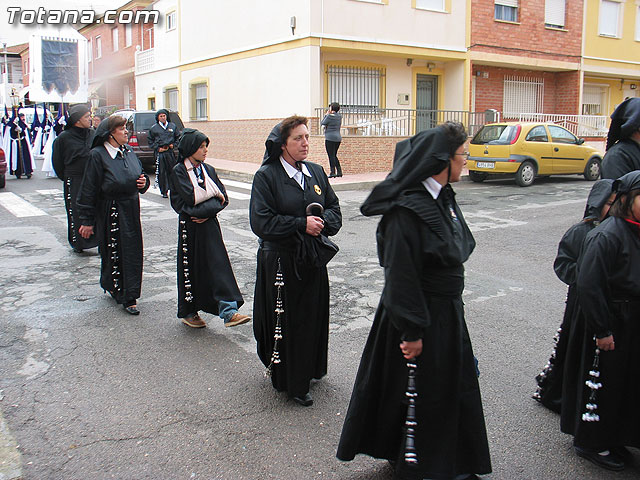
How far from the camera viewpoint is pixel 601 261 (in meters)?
3.24

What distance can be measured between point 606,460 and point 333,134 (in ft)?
44.2

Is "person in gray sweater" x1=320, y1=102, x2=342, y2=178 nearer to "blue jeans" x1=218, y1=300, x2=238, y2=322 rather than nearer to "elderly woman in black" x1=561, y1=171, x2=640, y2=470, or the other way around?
"blue jeans" x1=218, y1=300, x2=238, y2=322

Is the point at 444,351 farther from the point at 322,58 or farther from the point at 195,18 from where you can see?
the point at 195,18

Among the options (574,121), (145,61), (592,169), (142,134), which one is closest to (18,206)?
(142,134)

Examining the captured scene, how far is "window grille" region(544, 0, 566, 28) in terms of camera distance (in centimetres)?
2308

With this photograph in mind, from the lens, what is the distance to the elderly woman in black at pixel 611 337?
325 centimetres

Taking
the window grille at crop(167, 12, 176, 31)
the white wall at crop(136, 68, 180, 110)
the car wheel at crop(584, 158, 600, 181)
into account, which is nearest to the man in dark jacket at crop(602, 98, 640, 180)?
the car wheel at crop(584, 158, 600, 181)

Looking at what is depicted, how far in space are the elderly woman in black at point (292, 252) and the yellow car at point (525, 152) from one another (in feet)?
41.3

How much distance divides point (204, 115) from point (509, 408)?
22309mm

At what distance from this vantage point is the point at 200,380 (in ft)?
15.0

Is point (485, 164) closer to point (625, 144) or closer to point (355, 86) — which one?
point (355, 86)

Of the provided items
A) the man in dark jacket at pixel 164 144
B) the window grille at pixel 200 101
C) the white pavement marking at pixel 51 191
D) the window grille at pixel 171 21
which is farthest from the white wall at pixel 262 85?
the white pavement marking at pixel 51 191

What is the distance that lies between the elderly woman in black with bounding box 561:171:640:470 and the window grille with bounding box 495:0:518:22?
20568 millimetres

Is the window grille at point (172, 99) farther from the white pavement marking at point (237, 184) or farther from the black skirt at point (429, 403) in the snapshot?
the black skirt at point (429, 403)
